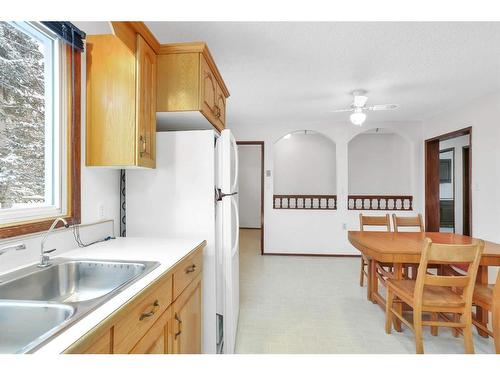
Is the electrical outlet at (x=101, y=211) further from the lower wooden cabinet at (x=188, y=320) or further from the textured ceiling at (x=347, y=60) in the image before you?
the textured ceiling at (x=347, y=60)

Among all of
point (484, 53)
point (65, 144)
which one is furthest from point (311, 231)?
point (65, 144)

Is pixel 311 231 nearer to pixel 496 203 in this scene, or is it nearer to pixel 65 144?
pixel 496 203

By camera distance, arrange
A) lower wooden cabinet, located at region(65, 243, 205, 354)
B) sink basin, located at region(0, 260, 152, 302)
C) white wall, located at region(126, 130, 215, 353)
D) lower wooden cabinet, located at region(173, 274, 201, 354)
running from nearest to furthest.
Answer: lower wooden cabinet, located at region(65, 243, 205, 354) < sink basin, located at region(0, 260, 152, 302) < lower wooden cabinet, located at region(173, 274, 201, 354) < white wall, located at region(126, 130, 215, 353)

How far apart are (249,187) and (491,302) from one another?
5.77m

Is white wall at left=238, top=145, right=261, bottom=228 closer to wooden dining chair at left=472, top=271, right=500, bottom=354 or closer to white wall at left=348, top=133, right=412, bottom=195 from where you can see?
white wall at left=348, top=133, right=412, bottom=195

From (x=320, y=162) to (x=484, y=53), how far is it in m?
4.10

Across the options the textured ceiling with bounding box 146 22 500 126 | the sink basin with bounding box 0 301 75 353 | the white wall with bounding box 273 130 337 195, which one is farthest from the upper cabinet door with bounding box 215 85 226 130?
the white wall with bounding box 273 130 337 195

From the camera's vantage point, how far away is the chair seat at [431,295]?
5.67 ft

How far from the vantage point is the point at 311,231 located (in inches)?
177

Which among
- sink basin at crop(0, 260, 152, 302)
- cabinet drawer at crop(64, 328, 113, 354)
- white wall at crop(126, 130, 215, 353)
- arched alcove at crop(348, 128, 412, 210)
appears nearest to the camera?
cabinet drawer at crop(64, 328, 113, 354)

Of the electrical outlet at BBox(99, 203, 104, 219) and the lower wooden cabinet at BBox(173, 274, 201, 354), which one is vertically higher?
the electrical outlet at BBox(99, 203, 104, 219)

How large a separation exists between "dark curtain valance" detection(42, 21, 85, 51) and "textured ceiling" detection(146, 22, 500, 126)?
52 cm

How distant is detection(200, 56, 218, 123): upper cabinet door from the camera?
5.42ft

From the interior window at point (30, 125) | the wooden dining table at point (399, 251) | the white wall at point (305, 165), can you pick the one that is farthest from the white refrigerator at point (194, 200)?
the white wall at point (305, 165)
